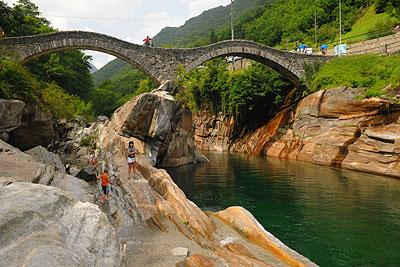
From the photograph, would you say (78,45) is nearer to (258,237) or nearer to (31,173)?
(31,173)

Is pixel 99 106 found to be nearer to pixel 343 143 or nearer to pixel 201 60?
pixel 201 60

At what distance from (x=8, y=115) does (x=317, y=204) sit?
47.6ft

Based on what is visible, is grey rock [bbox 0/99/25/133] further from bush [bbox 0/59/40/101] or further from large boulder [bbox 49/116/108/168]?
large boulder [bbox 49/116/108/168]

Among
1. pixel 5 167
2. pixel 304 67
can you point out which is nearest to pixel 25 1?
pixel 304 67

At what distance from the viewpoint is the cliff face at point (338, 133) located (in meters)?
25.4

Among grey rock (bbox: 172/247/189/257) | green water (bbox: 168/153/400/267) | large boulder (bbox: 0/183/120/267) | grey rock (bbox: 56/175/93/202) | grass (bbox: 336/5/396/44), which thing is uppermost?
grass (bbox: 336/5/396/44)

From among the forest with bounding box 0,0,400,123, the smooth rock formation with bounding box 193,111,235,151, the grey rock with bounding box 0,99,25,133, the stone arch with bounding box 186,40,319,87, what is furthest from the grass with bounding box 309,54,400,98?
the grey rock with bounding box 0,99,25,133

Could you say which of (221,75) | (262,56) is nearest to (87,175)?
(262,56)

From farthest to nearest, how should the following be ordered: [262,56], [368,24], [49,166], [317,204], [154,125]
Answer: [368,24] → [262,56] → [154,125] → [317,204] → [49,166]

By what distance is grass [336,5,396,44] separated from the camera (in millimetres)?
46781

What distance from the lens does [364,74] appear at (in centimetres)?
3294

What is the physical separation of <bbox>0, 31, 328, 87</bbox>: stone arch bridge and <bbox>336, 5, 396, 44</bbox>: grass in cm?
1184

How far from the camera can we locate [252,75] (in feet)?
144

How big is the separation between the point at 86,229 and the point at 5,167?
5.48 meters
